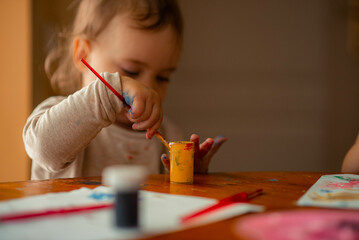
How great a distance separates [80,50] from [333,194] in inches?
40.6

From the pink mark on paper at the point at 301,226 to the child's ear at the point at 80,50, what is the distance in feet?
3.39

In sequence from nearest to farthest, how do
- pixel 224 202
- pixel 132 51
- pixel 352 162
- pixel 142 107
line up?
pixel 224 202 → pixel 142 107 → pixel 352 162 → pixel 132 51

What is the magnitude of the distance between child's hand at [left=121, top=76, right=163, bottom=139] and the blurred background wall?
162 cm

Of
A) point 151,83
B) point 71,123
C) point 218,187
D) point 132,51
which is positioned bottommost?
point 218,187

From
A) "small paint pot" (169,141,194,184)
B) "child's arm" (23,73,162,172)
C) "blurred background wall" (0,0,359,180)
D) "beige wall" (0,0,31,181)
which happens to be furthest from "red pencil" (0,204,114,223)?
"blurred background wall" (0,0,359,180)

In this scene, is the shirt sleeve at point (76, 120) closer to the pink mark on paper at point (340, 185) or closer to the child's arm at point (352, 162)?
the pink mark on paper at point (340, 185)

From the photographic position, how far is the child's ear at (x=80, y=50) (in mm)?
1326

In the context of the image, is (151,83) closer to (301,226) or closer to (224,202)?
(224,202)

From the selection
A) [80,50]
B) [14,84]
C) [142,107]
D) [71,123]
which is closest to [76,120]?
[71,123]

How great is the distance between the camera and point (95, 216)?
1.47ft

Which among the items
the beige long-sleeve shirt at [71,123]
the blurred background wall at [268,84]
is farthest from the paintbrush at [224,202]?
the blurred background wall at [268,84]

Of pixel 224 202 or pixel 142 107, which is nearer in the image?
pixel 224 202

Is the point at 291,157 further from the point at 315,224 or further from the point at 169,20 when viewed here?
the point at 315,224

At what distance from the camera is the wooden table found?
438 mm
